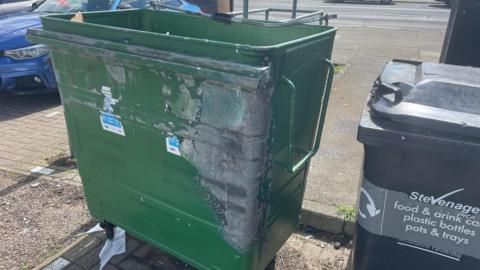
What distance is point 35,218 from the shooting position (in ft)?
10.6

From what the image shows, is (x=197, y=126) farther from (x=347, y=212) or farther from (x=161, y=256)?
(x=347, y=212)

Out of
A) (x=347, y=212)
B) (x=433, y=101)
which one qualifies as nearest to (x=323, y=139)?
(x=347, y=212)

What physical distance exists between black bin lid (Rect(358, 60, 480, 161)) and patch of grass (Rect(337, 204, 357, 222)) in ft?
4.43

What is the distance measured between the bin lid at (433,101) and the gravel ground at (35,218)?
8.26 ft

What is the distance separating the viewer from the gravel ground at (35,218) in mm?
2863

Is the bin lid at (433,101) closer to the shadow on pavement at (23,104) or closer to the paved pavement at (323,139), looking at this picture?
the paved pavement at (323,139)

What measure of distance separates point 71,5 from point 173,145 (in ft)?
16.7

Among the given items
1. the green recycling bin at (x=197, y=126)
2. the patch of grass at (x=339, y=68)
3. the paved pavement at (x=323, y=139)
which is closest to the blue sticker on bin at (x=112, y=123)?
the green recycling bin at (x=197, y=126)

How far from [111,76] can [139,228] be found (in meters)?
1.01

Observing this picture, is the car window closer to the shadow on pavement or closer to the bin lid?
the shadow on pavement

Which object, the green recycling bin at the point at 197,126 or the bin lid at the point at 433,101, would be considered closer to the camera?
the bin lid at the point at 433,101

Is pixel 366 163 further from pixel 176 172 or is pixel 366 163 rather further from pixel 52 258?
pixel 52 258

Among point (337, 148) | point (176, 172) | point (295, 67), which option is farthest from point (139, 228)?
point (337, 148)

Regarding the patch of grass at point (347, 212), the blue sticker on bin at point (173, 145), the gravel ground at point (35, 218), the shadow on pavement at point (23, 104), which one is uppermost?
the blue sticker on bin at point (173, 145)
